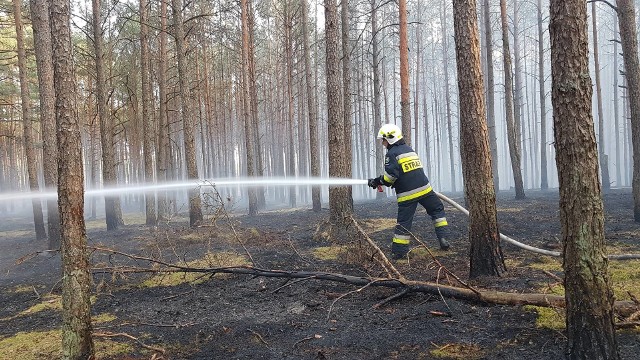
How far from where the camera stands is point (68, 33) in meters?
3.27

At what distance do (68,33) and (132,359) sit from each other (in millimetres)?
2678

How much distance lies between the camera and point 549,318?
143 inches

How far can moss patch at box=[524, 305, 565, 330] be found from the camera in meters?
3.47

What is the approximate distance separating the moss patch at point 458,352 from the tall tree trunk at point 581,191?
0.68 meters

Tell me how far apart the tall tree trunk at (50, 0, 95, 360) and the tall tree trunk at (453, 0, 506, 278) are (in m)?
3.91

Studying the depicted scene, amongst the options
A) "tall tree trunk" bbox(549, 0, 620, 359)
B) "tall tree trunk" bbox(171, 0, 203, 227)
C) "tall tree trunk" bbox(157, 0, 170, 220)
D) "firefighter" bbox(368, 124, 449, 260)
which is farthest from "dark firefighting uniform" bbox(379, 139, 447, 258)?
"tall tree trunk" bbox(157, 0, 170, 220)

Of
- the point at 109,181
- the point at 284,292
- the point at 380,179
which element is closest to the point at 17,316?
the point at 284,292

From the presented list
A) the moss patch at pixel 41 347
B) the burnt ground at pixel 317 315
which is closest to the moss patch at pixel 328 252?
the burnt ground at pixel 317 315

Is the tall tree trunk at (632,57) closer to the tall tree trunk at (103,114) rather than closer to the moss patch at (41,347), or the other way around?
the moss patch at (41,347)

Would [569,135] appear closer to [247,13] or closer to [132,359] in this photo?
[132,359]

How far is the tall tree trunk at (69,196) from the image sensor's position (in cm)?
320

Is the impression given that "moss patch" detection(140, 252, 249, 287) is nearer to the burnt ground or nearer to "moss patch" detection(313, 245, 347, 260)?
the burnt ground

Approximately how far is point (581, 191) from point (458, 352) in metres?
1.50

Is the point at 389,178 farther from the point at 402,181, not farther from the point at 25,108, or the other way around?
the point at 25,108
